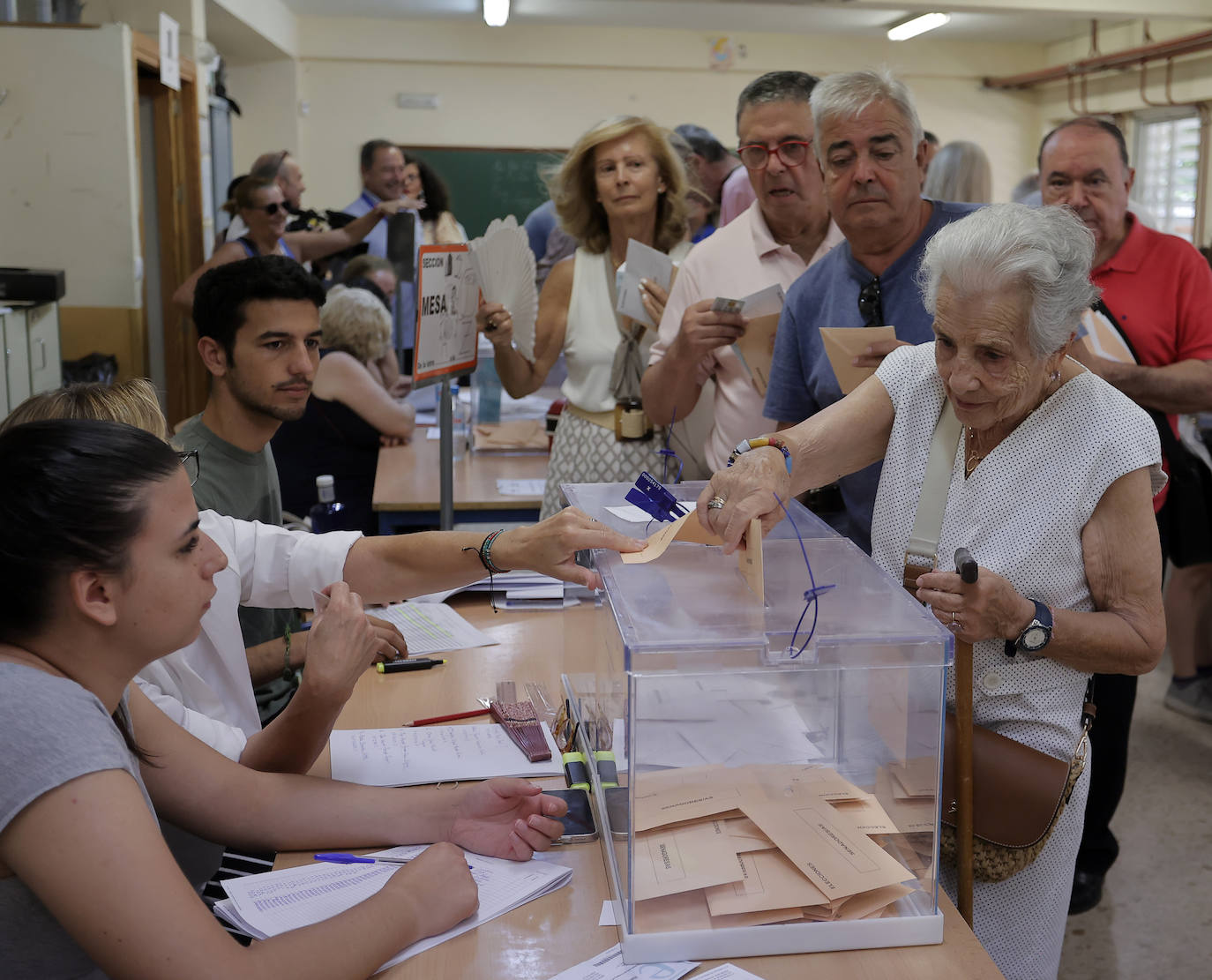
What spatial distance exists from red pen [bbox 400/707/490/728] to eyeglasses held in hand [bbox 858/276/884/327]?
102 cm

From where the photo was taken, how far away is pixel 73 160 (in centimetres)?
528

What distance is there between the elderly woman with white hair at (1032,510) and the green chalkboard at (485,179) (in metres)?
9.93

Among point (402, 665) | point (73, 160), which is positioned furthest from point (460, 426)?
point (402, 665)

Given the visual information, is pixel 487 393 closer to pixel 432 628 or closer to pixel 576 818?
→ pixel 432 628

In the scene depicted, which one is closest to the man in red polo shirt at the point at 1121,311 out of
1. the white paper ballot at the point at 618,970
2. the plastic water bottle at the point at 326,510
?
the white paper ballot at the point at 618,970

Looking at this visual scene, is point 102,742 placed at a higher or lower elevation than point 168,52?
lower

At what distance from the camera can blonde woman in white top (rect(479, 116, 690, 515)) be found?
2.96 metres

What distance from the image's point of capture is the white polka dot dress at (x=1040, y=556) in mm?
1457

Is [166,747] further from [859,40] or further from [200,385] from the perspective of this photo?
[859,40]

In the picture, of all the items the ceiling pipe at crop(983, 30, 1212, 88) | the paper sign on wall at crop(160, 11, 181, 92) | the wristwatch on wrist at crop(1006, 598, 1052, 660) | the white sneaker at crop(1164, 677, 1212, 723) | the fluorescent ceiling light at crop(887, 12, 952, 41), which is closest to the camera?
the wristwatch on wrist at crop(1006, 598, 1052, 660)

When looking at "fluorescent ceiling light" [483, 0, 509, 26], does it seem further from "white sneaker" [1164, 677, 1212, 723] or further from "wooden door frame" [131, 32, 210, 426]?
"white sneaker" [1164, 677, 1212, 723]

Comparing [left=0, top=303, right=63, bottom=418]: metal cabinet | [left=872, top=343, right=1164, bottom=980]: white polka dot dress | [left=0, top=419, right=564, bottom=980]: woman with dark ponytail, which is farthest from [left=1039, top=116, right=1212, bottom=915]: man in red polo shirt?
[left=0, top=303, right=63, bottom=418]: metal cabinet

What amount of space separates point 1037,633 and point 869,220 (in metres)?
0.93

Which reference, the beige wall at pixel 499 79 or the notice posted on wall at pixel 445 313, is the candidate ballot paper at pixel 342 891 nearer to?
the notice posted on wall at pixel 445 313
